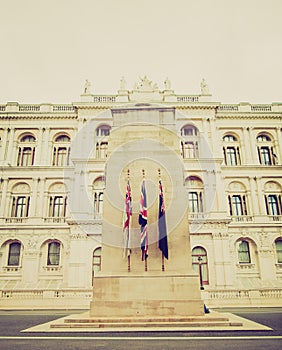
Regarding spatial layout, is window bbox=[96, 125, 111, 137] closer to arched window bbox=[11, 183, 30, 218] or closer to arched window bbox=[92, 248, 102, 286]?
arched window bbox=[11, 183, 30, 218]

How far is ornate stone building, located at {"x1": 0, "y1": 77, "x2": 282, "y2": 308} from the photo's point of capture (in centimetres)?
2755

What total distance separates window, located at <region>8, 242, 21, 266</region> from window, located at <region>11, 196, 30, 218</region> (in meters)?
2.75

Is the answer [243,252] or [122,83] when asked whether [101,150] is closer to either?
[122,83]

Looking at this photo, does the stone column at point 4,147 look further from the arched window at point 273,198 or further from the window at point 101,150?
the arched window at point 273,198

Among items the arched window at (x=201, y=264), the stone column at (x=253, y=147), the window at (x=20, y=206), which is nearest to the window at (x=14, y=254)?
the window at (x=20, y=206)

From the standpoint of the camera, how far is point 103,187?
28438mm

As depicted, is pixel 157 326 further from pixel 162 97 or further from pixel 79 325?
pixel 162 97

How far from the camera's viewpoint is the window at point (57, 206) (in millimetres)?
30203

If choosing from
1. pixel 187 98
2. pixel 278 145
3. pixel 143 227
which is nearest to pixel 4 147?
pixel 187 98

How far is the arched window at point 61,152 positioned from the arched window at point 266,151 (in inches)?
789

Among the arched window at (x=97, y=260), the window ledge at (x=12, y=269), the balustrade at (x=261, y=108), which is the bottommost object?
the window ledge at (x=12, y=269)

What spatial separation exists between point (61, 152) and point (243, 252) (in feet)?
→ 67.5

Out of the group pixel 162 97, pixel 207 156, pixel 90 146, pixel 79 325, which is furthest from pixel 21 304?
pixel 162 97

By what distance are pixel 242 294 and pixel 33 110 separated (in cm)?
2707
